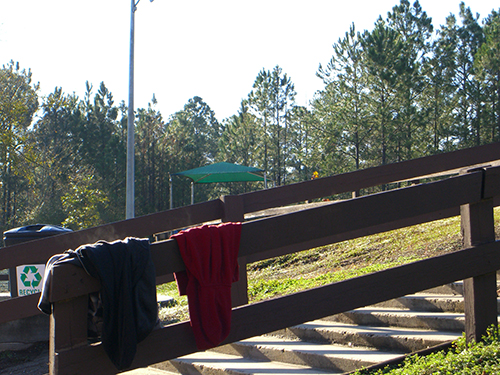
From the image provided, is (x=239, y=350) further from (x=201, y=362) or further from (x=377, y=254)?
(x=377, y=254)

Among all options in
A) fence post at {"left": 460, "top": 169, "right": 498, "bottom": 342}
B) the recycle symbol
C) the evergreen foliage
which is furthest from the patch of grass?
the evergreen foliage

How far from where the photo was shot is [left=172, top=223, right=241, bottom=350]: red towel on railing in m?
2.72

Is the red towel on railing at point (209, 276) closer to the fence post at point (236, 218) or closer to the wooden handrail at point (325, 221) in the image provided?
the wooden handrail at point (325, 221)

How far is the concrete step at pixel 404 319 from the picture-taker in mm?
4078

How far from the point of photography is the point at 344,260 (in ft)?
26.3

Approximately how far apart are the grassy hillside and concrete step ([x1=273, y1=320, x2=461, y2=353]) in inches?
53.6

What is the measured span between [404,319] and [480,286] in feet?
3.67

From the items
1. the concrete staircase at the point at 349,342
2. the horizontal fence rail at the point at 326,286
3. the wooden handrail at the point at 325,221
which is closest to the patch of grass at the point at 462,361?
the concrete staircase at the point at 349,342

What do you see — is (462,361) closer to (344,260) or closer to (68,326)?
(68,326)

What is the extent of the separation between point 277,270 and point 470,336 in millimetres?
5635

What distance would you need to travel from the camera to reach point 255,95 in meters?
49.8

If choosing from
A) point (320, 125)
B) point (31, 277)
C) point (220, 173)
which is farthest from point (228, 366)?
point (320, 125)

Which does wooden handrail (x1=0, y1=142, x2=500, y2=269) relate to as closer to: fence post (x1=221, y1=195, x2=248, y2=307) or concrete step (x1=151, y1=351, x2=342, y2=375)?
fence post (x1=221, y1=195, x2=248, y2=307)

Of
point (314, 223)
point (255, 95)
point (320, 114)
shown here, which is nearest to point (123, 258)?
point (314, 223)
